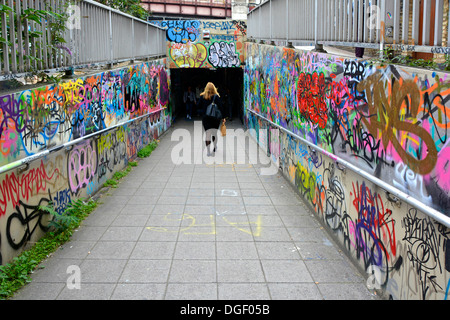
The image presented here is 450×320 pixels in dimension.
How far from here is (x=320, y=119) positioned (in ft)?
21.5

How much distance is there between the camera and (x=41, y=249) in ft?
17.4

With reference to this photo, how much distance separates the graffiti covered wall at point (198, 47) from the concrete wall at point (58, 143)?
747 centimetres

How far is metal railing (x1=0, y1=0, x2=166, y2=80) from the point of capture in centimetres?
514

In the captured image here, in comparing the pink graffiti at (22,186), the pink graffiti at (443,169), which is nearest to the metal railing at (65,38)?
the pink graffiti at (22,186)

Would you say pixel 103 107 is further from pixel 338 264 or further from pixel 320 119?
pixel 338 264

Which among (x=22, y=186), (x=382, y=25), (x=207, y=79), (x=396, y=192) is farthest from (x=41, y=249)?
(x=207, y=79)

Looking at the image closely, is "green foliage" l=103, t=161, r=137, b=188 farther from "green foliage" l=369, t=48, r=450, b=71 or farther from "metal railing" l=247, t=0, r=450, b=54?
"green foliage" l=369, t=48, r=450, b=71

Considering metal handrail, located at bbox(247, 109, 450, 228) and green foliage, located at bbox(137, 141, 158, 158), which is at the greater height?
metal handrail, located at bbox(247, 109, 450, 228)

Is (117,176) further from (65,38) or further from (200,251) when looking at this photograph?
(200,251)

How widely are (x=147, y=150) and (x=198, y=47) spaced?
792 centimetres

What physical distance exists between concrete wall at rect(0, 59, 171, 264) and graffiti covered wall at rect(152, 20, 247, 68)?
747 centimetres

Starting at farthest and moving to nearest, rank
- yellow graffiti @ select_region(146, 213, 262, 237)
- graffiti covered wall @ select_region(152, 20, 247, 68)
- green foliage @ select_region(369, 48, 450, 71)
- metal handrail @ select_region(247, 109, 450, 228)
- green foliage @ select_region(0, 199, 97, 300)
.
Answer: graffiti covered wall @ select_region(152, 20, 247, 68) → yellow graffiti @ select_region(146, 213, 262, 237) → green foliage @ select_region(0, 199, 97, 300) → green foliage @ select_region(369, 48, 450, 71) → metal handrail @ select_region(247, 109, 450, 228)

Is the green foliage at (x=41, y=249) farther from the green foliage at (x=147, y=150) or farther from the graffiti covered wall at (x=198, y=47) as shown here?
the graffiti covered wall at (x=198, y=47)

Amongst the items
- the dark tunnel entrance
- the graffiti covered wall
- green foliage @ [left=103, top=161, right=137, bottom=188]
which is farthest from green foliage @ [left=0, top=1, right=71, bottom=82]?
the dark tunnel entrance
